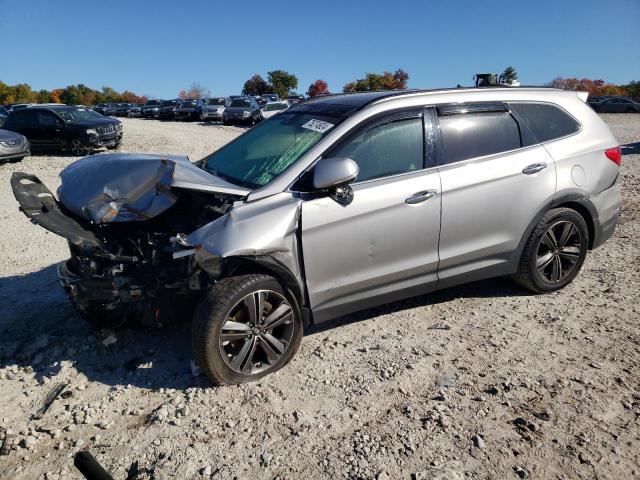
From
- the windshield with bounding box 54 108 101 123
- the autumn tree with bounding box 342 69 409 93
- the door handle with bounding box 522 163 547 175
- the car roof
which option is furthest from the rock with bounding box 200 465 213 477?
the autumn tree with bounding box 342 69 409 93

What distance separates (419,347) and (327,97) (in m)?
2.36

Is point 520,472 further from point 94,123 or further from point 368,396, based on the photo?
point 94,123

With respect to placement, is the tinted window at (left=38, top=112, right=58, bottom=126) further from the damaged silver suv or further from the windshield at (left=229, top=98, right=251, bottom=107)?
the windshield at (left=229, top=98, right=251, bottom=107)

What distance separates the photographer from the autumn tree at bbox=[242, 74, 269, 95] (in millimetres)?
71750

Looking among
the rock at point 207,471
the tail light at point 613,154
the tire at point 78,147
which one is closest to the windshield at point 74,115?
the tire at point 78,147

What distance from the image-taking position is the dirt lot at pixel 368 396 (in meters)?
2.57

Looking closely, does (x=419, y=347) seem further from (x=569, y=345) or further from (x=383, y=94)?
(x=383, y=94)

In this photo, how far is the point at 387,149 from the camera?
3607 mm

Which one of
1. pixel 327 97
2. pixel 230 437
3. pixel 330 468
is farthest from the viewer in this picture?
pixel 327 97

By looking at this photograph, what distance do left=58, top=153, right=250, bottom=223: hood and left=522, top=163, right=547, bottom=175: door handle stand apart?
2.34m

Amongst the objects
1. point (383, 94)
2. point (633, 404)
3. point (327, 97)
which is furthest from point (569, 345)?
point (327, 97)

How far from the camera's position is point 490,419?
284cm

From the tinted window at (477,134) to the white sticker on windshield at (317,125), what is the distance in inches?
36.4

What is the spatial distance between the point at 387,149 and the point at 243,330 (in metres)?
1.68
